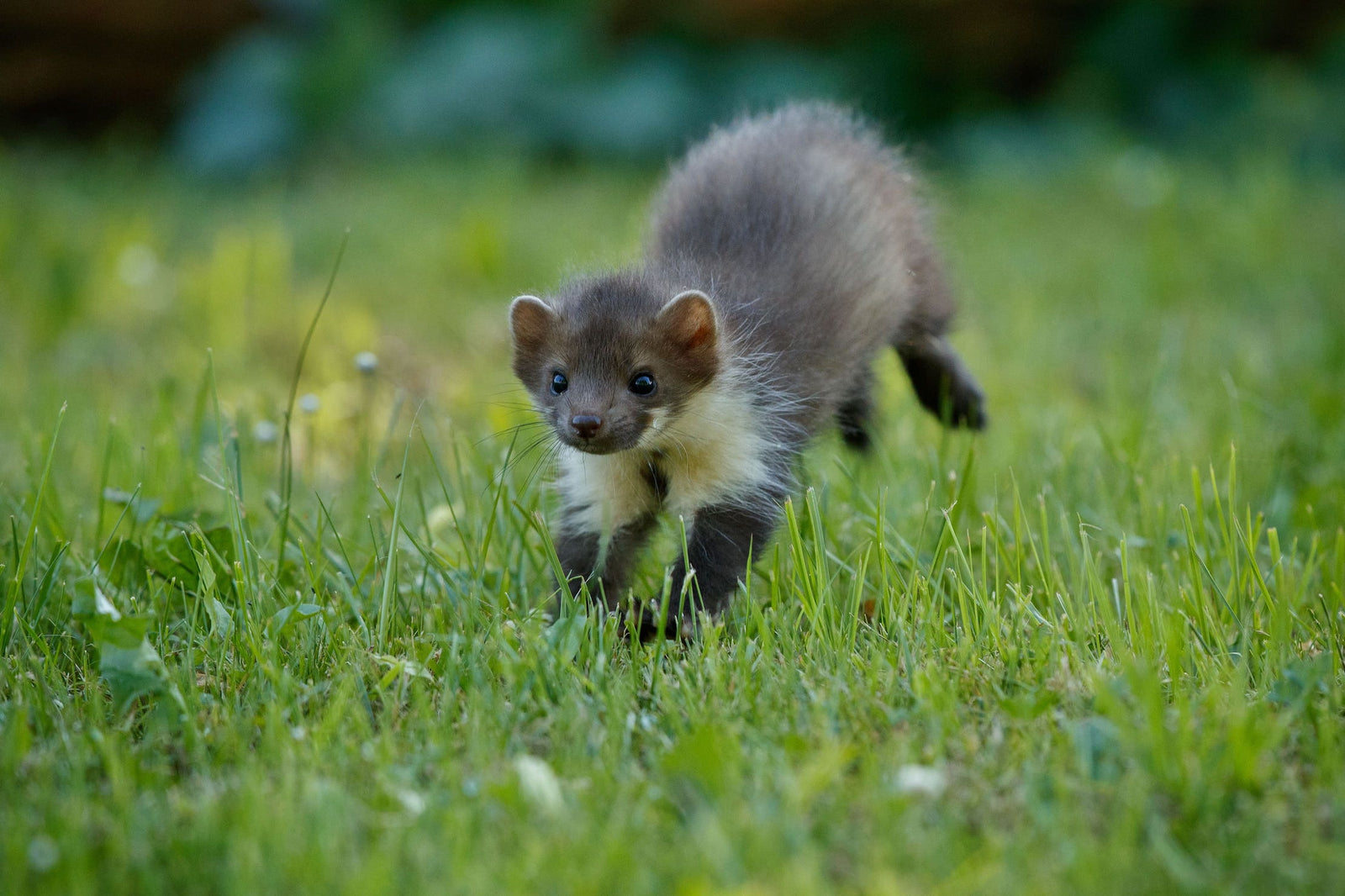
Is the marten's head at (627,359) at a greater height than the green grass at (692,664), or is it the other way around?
the marten's head at (627,359)

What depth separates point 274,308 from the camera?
6.44 metres

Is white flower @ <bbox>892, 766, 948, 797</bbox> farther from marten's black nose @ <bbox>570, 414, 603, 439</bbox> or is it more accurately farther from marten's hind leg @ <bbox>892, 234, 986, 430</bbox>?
marten's hind leg @ <bbox>892, 234, 986, 430</bbox>

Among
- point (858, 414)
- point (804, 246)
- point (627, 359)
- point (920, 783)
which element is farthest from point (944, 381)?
point (920, 783)

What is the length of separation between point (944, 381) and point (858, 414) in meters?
0.39

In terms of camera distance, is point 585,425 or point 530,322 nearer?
point 585,425

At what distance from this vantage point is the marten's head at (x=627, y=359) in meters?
3.47

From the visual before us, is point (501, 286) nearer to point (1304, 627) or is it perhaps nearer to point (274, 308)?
point (274, 308)

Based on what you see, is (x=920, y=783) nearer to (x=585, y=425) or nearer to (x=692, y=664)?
(x=692, y=664)

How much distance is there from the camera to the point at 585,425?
3.38 meters

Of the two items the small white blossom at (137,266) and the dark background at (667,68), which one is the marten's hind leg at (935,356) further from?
the dark background at (667,68)

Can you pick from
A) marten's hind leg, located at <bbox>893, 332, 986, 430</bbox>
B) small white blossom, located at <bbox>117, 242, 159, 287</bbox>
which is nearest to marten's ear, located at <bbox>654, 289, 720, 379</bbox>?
marten's hind leg, located at <bbox>893, 332, 986, 430</bbox>

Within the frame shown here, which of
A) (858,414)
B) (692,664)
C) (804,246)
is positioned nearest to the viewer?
(692,664)

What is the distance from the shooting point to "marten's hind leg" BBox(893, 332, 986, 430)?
4.73 m

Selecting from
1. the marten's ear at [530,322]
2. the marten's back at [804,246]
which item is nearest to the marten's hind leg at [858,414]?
the marten's back at [804,246]
